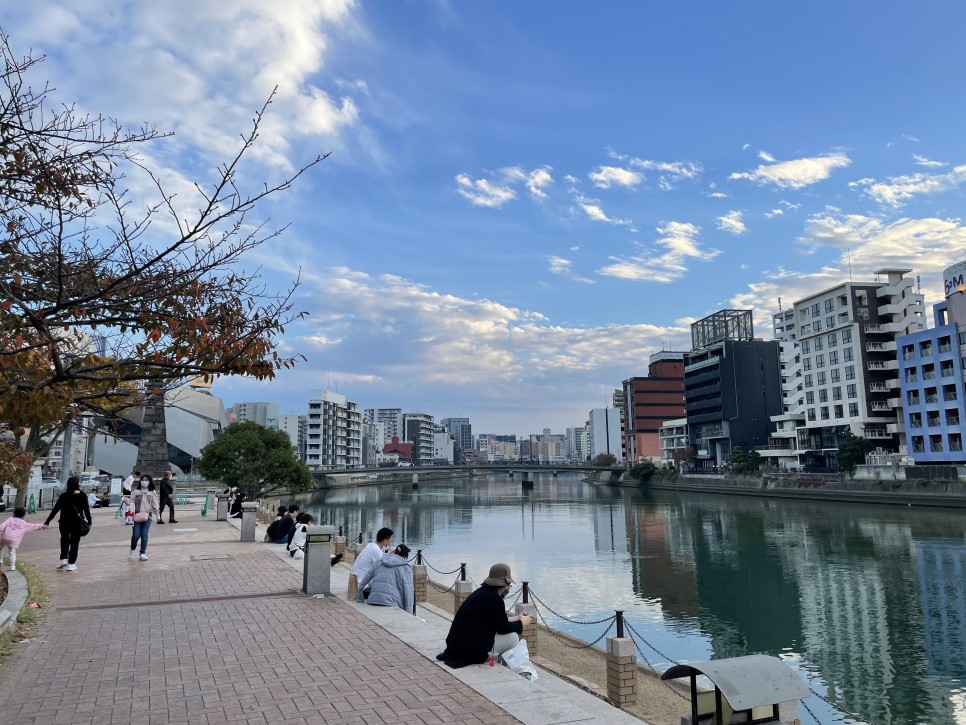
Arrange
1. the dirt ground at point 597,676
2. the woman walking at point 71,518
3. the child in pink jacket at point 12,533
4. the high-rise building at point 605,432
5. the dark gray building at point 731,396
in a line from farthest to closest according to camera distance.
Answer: the high-rise building at point 605,432 < the dark gray building at point 731,396 < the woman walking at point 71,518 < the child in pink jacket at point 12,533 < the dirt ground at point 597,676

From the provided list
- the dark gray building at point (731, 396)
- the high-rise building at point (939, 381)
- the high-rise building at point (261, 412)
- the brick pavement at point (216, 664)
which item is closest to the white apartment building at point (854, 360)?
the high-rise building at point (939, 381)

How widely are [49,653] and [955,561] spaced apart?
107ft

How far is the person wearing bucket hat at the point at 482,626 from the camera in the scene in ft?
23.2

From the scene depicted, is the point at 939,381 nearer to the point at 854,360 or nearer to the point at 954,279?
the point at 954,279

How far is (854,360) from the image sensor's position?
6788 cm

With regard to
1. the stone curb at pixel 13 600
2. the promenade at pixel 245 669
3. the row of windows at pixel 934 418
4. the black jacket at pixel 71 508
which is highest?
the row of windows at pixel 934 418

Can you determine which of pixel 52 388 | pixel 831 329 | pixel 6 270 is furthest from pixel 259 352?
pixel 831 329

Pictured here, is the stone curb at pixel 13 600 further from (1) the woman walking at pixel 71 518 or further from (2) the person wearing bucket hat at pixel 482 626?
(2) the person wearing bucket hat at pixel 482 626

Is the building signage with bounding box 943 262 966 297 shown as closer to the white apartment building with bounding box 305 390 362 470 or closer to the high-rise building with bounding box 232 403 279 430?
the white apartment building with bounding box 305 390 362 470

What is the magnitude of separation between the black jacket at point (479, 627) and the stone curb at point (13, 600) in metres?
5.58

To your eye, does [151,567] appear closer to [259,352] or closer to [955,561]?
[259,352]

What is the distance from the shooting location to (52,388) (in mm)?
5137

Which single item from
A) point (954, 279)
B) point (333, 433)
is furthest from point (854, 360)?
point (333, 433)

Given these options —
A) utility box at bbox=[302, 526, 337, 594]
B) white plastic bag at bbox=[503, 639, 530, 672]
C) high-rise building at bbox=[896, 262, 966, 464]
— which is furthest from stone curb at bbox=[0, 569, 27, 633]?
high-rise building at bbox=[896, 262, 966, 464]
